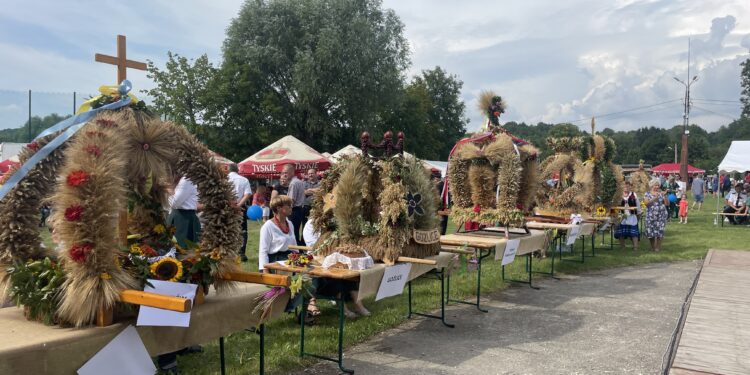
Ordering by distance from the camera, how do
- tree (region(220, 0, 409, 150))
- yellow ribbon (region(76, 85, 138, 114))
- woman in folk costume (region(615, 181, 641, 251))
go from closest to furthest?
yellow ribbon (region(76, 85, 138, 114)) < woman in folk costume (region(615, 181, 641, 251)) < tree (region(220, 0, 409, 150))

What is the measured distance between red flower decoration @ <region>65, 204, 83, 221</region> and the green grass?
2.43 m

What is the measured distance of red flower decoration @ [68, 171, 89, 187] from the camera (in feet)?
9.59

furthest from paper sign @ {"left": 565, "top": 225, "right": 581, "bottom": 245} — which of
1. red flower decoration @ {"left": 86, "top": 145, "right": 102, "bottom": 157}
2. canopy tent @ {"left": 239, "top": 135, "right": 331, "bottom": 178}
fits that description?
red flower decoration @ {"left": 86, "top": 145, "right": 102, "bottom": 157}

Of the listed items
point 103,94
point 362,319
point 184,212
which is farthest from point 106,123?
point 362,319

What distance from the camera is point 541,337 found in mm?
6281

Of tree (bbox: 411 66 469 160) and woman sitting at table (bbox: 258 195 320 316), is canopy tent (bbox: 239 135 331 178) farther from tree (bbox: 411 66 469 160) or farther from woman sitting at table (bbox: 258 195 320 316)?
tree (bbox: 411 66 469 160)

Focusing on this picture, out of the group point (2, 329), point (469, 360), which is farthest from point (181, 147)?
point (469, 360)

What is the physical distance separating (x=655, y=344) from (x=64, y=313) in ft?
18.8

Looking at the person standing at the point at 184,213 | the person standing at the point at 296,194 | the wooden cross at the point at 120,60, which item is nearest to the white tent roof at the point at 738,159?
the person standing at the point at 296,194

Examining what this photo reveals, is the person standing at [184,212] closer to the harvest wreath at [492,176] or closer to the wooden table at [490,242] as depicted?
the wooden table at [490,242]

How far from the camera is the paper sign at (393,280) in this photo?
211 inches

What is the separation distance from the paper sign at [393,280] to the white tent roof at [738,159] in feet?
54.6

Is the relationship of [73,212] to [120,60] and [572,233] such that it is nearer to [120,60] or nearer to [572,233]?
[120,60]

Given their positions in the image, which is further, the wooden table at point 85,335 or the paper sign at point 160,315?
the paper sign at point 160,315
